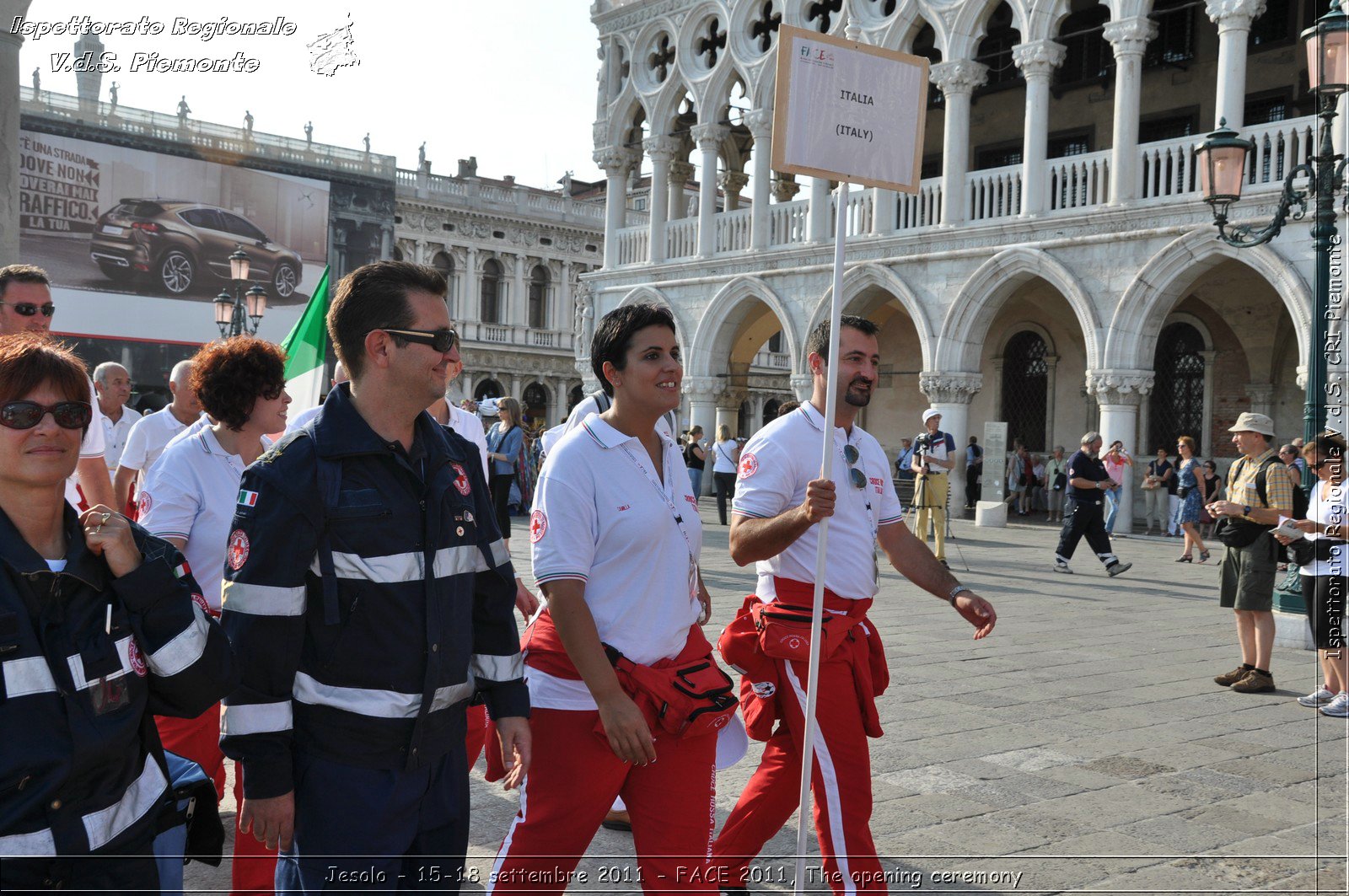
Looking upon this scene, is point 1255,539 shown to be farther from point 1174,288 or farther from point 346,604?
point 1174,288

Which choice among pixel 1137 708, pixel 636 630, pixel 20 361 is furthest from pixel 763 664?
pixel 1137 708

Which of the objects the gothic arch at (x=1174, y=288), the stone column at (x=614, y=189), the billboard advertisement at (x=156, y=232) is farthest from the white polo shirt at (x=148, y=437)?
the billboard advertisement at (x=156, y=232)

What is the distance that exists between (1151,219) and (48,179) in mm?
33133

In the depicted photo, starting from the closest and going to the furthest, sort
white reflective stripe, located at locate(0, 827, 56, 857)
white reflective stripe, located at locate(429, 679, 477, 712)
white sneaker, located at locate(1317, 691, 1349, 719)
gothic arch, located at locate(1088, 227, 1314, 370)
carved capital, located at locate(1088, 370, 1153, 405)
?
white reflective stripe, located at locate(0, 827, 56, 857) → white reflective stripe, located at locate(429, 679, 477, 712) → white sneaker, located at locate(1317, 691, 1349, 719) → gothic arch, located at locate(1088, 227, 1314, 370) → carved capital, located at locate(1088, 370, 1153, 405)

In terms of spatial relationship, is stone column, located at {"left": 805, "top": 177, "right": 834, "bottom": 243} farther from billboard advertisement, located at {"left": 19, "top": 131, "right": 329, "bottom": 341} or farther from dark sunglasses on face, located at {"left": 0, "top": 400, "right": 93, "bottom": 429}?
billboard advertisement, located at {"left": 19, "top": 131, "right": 329, "bottom": 341}

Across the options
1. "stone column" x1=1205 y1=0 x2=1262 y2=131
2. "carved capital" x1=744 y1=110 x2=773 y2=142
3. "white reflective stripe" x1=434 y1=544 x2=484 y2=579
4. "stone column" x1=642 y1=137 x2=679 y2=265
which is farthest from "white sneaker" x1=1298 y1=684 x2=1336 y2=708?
"stone column" x1=642 y1=137 x2=679 y2=265

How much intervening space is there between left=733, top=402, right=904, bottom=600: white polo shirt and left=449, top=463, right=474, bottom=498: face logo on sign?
1137 millimetres

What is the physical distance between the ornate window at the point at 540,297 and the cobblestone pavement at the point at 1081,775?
39.8 metres

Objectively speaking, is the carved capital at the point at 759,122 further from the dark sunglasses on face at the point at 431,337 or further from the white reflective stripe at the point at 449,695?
the white reflective stripe at the point at 449,695

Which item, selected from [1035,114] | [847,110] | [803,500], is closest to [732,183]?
[1035,114]

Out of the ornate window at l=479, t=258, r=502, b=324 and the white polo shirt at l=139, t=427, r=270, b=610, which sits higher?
the ornate window at l=479, t=258, r=502, b=324

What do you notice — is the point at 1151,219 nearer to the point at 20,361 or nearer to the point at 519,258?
the point at 20,361

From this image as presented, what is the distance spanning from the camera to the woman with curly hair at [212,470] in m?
3.29

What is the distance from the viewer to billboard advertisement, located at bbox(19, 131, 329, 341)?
36.0m
